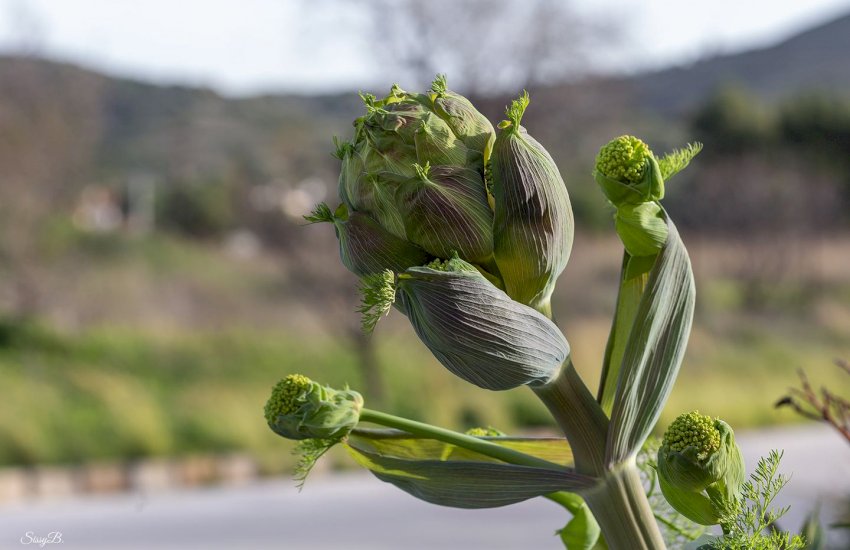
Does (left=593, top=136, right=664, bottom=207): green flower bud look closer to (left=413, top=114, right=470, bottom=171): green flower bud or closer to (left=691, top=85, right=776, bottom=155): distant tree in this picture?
(left=413, top=114, right=470, bottom=171): green flower bud

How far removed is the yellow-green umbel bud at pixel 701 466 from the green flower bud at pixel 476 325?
2.5 inches

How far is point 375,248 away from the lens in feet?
1.40

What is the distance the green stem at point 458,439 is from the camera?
0.43m

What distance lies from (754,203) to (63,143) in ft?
32.1

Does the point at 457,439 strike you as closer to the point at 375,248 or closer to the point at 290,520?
the point at 375,248

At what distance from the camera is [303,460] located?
446 mm

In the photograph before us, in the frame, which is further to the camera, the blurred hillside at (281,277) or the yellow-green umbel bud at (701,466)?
the blurred hillside at (281,277)

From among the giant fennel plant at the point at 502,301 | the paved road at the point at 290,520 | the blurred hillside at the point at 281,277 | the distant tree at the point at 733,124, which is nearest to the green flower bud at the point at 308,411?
the giant fennel plant at the point at 502,301

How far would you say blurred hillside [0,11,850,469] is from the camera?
786 centimetres

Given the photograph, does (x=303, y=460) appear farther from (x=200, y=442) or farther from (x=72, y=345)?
(x=72, y=345)

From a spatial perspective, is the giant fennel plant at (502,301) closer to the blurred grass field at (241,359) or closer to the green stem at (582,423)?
the green stem at (582,423)

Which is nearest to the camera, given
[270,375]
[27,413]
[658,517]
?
[658,517]

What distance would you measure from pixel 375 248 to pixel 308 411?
0.07 metres

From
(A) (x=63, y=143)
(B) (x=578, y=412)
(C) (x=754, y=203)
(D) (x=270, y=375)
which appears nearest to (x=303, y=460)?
(B) (x=578, y=412)
